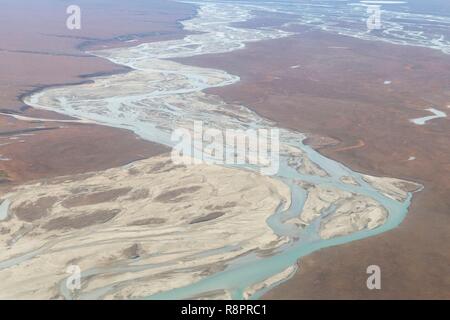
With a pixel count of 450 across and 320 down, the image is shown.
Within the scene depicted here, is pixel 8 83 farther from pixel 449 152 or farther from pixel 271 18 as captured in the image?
pixel 271 18

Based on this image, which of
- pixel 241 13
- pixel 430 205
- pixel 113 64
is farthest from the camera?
pixel 241 13

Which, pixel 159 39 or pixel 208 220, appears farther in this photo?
pixel 159 39

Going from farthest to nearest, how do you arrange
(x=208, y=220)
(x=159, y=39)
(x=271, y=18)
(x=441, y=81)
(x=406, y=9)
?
(x=406, y=9) → (x=271, y=18) → (x=159, y=39) → (x=441, y=81) → (x=208, y=220)
